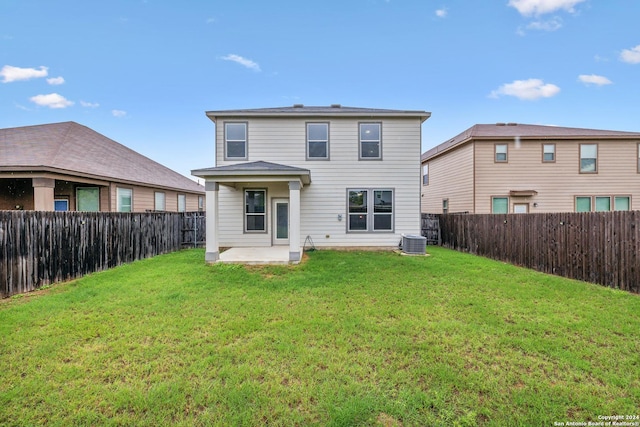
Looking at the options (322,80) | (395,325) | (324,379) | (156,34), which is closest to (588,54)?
(322,80)

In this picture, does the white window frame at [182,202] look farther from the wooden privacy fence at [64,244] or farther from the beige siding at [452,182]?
the beige siding at [452,182]

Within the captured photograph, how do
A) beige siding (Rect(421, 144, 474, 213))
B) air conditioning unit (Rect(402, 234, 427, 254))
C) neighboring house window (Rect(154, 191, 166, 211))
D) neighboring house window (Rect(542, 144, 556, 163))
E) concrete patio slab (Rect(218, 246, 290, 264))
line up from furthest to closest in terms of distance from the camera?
1. neighboring house window (Rect(154, 191, 166, 211))
2. beige siding (Rect(421, 144, 474, 213))
3. neighboring house window (Rect(542, 144, 556, 163))
4. air conditioning unit (Rect(402, 234, 427, 254))
5. concrete patio slab (Rect(218, 246, 290, 264))

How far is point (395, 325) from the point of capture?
13.9 feet

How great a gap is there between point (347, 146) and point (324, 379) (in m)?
9.53

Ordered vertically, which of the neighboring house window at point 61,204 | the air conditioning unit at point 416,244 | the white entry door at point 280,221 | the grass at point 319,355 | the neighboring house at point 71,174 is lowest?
the grass at point 319,355

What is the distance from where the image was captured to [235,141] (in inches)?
438

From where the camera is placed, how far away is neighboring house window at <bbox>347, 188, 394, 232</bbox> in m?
11.3

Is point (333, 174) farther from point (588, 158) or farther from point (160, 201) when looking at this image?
point (588, 158)

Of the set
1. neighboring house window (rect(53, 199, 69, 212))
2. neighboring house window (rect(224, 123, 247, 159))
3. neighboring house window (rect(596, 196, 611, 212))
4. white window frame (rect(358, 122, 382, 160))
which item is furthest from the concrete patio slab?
neighboring house window (rect(596, 196, 611, 212))

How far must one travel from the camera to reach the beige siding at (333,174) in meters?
11.2

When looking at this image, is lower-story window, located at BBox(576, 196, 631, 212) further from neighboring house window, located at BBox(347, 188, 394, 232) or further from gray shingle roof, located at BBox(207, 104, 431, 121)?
neighboring house window, located at BBox(347, 188, 394, 232)

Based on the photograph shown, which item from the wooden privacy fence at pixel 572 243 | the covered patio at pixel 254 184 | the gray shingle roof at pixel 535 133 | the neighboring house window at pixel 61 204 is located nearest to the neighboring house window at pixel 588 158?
the gray shingle roof at pixel 535 133

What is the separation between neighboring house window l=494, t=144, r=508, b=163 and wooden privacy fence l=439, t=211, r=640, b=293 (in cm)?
570

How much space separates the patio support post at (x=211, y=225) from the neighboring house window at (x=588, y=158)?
711 inches
